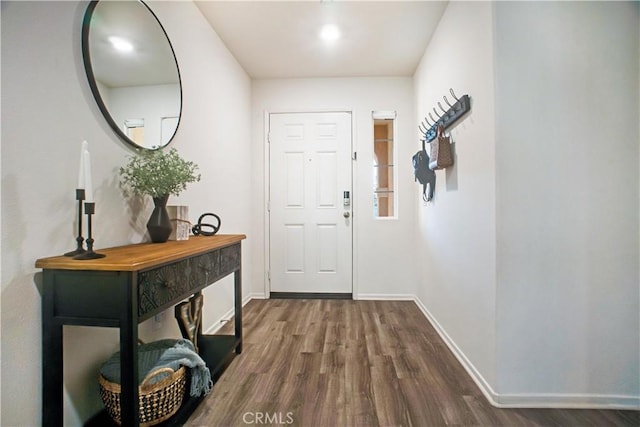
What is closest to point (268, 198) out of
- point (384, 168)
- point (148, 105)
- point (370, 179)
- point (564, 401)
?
point (370, 179)

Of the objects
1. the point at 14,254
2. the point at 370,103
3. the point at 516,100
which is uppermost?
the point at 370,103

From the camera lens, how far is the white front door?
3.30 m

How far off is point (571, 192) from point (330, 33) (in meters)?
2.09

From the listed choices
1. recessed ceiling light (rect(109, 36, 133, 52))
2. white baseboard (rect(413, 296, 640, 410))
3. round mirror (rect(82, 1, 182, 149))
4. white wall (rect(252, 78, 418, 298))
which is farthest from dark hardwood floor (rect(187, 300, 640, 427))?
recessed ceiling light (rect(109, 36, 133, 52))

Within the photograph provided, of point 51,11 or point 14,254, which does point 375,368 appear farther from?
point 51,11

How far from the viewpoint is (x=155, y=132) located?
1653 mm

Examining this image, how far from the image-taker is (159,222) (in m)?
1.46

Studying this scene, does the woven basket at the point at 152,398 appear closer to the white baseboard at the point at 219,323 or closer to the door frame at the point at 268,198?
the white baseboard at the point at 219,323

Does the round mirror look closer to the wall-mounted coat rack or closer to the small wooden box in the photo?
the small wooden box

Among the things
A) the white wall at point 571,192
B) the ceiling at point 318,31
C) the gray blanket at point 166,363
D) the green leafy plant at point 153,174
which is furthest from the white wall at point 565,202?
the green leafy plant at point 153,174

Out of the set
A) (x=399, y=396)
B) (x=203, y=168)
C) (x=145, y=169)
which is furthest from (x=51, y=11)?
(x=399, y=396)

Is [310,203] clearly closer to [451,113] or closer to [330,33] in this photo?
[330,33]

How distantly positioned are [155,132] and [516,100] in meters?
1.91

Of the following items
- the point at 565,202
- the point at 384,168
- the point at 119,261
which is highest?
the point at 384,168
